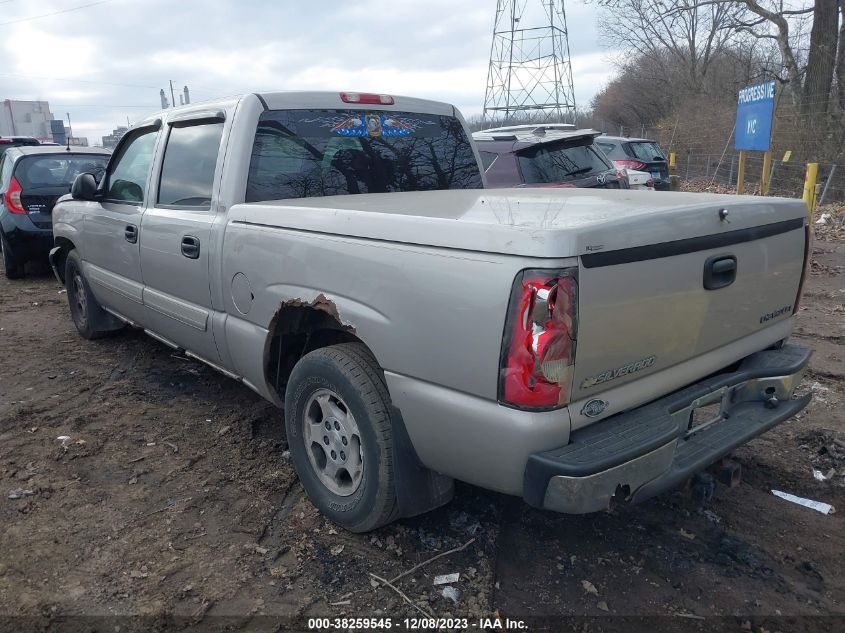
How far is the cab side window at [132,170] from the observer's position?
461 cm

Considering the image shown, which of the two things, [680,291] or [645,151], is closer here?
[680,291]

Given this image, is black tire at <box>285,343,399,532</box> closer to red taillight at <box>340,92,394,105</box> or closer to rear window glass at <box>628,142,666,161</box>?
red taillight at <box>340,92,394,105</box>

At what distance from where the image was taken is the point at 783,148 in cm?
1686

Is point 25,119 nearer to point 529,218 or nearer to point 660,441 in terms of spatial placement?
point 529,218

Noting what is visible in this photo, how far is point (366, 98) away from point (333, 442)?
2227mm

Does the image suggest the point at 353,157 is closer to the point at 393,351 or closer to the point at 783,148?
the point at 393,351

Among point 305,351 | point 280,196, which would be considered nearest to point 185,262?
point 280,196

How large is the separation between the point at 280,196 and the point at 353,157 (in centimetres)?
59

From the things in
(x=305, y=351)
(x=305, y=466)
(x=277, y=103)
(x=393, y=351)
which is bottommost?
(x=305, y=466)

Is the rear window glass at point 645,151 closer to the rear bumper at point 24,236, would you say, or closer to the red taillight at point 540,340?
the rear bumper at point 24,236

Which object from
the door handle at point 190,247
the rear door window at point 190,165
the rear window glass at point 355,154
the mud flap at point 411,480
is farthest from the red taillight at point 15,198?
the mud flap at point 411,480

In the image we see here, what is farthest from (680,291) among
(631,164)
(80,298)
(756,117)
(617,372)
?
(631,164)

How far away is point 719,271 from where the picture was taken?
262 cm

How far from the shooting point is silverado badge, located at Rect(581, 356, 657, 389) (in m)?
2.30
